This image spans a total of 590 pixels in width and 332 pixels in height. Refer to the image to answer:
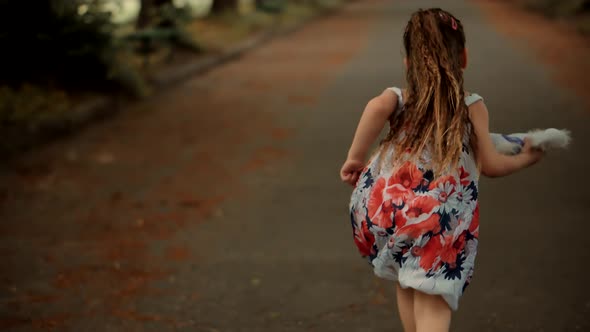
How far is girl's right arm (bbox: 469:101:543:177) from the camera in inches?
105

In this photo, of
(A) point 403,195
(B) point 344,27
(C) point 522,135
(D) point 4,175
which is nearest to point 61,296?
(A) point 403,195

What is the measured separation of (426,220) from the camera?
2.58 metres

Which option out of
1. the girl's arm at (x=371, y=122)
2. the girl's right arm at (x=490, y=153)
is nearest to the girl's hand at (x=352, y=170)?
the girl's arm at (x=371, y=122)

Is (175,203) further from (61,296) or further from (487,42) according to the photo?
(487,42)

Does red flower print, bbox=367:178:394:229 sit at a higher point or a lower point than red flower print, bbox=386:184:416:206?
lower

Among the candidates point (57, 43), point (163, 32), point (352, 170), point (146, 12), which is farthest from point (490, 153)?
point (146, 12)

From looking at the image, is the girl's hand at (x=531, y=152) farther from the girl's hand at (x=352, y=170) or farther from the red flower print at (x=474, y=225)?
the girl's hand at (x=352, y=170)

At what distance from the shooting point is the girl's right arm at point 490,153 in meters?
2.67

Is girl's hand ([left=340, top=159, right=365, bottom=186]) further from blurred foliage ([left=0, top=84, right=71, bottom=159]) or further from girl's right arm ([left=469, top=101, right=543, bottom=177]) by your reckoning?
blurred foliage ([left=0, top=84, right=71, bottom=159])

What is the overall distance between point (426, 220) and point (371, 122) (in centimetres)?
39

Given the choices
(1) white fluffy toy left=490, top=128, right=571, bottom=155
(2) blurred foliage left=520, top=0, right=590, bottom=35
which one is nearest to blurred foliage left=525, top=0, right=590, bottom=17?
(2) blurred foliage left=520, top=0, right=590, bottom=35

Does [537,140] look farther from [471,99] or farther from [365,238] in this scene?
[365,238]

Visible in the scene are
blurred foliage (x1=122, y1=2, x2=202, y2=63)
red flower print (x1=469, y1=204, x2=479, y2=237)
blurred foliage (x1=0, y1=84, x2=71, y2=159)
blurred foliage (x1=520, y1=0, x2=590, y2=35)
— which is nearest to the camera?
red flower print (x1=469, y1=204, x2=479, y2=237)

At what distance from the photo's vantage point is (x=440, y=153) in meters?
2.59
